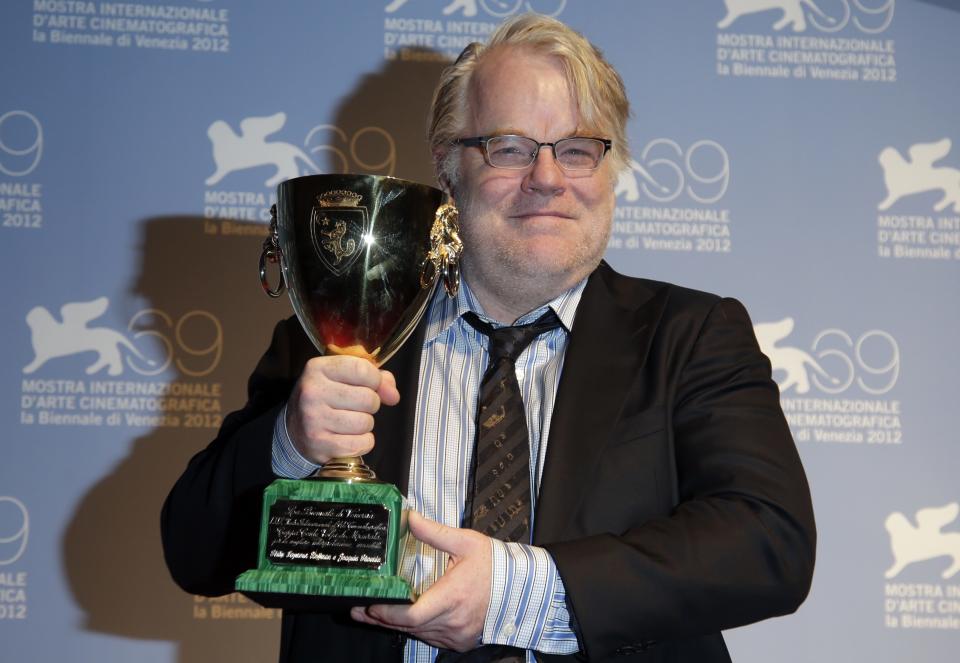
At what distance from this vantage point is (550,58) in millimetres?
2045

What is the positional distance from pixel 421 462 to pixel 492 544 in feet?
1.30

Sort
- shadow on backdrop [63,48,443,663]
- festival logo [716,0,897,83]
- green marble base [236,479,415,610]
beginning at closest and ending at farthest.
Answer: green marble base [236,479,415,610] → shadow on backdrop [63,48,443,663] → festival logo [716,0,897,83]

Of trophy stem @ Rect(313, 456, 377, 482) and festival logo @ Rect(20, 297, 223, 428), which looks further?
festival logo @ Rect(20, 297, 223, 428)

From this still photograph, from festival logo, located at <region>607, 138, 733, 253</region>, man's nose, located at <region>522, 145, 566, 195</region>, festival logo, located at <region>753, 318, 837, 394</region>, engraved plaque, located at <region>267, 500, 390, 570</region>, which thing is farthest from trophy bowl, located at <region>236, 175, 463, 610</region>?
festival logo, located at <region>753, 318, 837, 394</region>

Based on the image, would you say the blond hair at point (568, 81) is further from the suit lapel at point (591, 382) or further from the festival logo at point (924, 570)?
the festival logo at point (924, 570)

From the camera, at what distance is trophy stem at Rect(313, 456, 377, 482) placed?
149cm

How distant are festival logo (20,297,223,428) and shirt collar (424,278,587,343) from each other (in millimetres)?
1093

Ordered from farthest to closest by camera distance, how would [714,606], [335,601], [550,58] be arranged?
[550,58]
[714,606]
[335,601]

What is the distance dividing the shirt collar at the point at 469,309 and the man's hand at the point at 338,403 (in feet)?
1.63

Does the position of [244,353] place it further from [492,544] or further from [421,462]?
[492,544]

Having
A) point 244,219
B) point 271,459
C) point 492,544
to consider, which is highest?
point 244,219

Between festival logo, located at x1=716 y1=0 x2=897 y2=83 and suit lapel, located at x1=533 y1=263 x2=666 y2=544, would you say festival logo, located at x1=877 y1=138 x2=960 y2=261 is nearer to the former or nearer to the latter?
festival logo, located at x1=716 y1=0 x2=897 y2=83

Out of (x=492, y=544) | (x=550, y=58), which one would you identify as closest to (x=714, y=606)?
(x=492, y=544)

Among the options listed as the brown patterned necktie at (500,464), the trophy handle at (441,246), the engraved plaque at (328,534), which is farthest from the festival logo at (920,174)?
the engraved plaque at (328,534)
